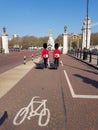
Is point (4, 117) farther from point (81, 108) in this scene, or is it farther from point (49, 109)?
point (81, 108)

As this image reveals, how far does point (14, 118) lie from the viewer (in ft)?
18.8

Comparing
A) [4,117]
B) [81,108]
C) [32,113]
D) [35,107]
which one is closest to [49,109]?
[35,107]

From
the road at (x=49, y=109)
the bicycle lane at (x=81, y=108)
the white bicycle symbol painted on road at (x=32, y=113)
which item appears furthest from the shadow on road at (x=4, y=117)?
the bicycle lane at (x=81, y=108)

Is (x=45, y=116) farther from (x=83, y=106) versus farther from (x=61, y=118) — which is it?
(x=83, y=106)

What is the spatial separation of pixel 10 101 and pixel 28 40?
16566cm

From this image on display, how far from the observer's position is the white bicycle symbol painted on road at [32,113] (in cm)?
554

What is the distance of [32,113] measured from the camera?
6.17 m

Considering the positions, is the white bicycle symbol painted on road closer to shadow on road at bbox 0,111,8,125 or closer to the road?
the road

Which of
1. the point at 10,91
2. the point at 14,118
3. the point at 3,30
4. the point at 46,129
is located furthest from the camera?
the point at 3,30

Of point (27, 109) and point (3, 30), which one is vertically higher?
point (3, 30)

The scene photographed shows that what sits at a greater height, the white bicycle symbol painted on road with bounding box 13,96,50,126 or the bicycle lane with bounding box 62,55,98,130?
the white bicycle symbol painted on road with bounding box 13,96,50,126

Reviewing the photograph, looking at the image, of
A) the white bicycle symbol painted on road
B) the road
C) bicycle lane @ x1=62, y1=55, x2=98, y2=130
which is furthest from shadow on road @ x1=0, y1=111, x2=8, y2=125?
bicycle lane @ x1=62, y1=55, x2=98, y2=130

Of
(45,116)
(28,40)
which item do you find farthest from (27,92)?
(28,40)

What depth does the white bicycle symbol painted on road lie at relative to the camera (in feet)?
18.2
